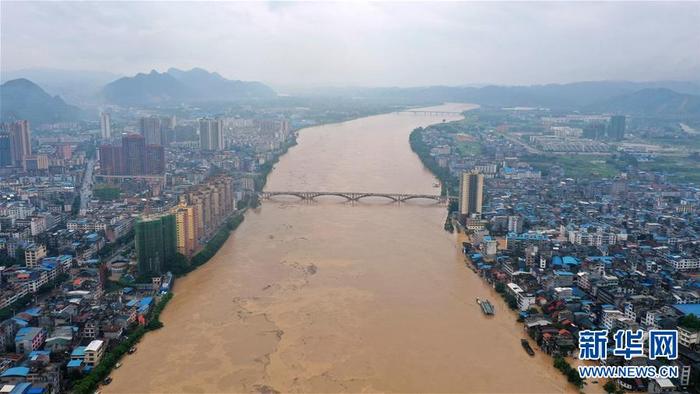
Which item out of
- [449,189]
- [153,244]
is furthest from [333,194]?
[153,244]

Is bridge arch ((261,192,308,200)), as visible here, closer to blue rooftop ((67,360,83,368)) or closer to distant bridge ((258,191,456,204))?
distant bridge ((258,191,456,204))

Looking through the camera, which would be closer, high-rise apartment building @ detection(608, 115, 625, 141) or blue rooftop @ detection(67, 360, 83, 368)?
blue rooftop @ detection(67, 360, 83, 368)

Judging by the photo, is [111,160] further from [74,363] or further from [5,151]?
[74,363]

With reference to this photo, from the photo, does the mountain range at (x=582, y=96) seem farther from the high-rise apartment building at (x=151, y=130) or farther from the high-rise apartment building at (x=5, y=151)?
the high-rise apartment building at (x=5, y=151)

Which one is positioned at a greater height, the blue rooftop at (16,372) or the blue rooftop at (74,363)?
the blue rooftop at (16,372)

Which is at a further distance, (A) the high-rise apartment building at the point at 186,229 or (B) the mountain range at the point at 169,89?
(B) the mountain range at the point at 169,89

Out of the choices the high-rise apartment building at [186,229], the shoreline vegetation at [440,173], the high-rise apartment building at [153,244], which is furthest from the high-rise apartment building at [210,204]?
the shoreline vegetation at [440,173]

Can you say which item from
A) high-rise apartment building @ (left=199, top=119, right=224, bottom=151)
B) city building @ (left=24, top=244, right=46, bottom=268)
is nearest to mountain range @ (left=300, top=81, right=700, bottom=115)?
high-rise apartment building @ (left=199, top=119, right=224, bottom=151)
